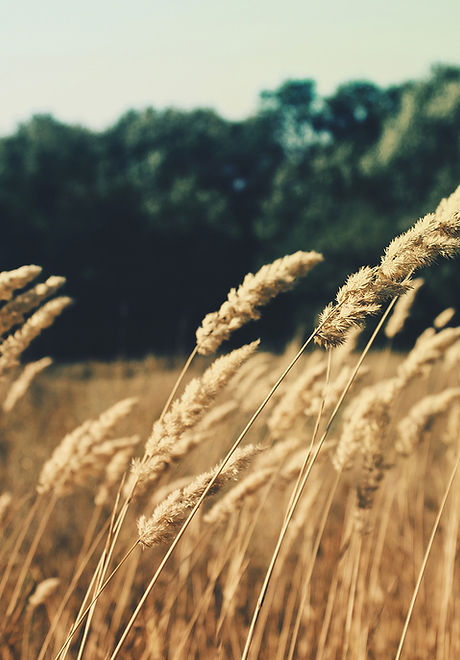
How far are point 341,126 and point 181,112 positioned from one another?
18.4 ft

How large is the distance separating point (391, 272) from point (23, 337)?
3.10ft

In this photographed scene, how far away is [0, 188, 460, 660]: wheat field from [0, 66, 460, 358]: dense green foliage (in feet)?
34.3

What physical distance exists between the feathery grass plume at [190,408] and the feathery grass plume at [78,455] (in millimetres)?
506

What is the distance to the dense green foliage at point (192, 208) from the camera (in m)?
14.5

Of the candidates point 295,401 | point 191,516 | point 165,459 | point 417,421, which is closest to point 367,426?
point 295,401

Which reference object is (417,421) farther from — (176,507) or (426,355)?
(176,507)

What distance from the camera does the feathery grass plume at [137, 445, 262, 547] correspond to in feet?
3.11

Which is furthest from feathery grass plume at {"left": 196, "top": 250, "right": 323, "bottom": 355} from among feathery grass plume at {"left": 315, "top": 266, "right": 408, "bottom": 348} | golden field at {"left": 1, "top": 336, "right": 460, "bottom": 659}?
golden field at {"left": 1, "top": 336, "right": 460, "bottom": 659}

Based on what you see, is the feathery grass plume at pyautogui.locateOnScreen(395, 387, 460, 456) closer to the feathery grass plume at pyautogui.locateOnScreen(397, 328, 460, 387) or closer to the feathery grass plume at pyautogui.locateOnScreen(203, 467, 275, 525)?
the feathery grass plume at pyautogui.locateOnScreen(397, 328, 460, 387)

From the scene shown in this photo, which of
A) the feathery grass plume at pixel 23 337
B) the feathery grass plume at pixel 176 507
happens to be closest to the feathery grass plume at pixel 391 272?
the feathery grass plume at pixel 176 507

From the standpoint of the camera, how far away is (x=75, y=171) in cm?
1677

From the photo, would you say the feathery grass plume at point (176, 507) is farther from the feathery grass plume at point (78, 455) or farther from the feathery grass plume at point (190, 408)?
the feathery grass plume at point (78, 455)

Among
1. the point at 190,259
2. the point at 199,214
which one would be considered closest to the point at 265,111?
the point at 199,214

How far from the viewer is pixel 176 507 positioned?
0.96 metres
